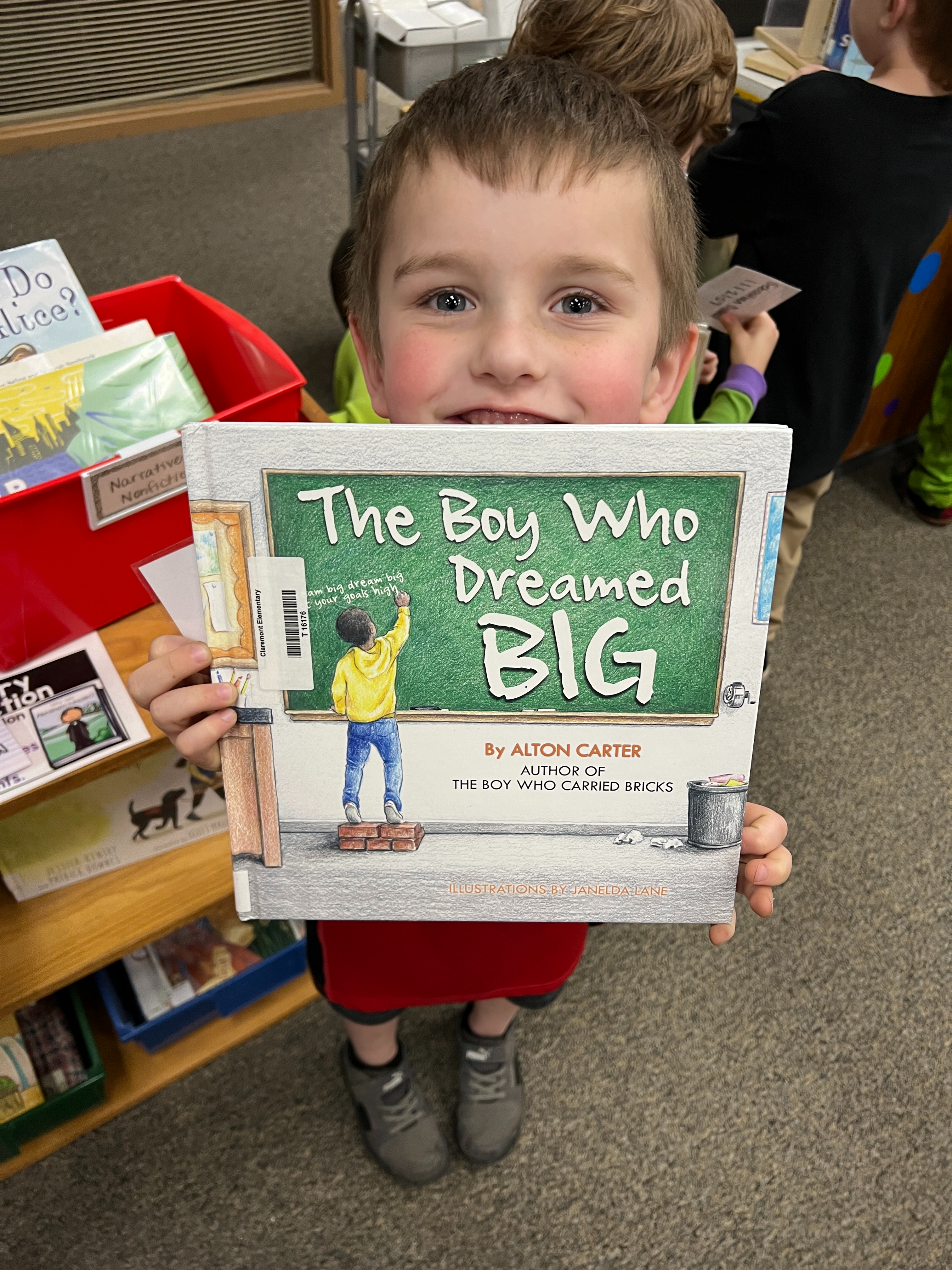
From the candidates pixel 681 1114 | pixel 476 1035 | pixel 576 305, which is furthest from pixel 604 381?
pixel 681 1114

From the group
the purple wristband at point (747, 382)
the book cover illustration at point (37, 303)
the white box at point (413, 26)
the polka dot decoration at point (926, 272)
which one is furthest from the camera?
Result: the polka dot decoration at point (926, 272)

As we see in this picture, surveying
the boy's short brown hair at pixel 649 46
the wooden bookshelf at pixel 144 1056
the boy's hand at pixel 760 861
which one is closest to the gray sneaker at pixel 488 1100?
the wooden bookshelf at pixel 144 1056

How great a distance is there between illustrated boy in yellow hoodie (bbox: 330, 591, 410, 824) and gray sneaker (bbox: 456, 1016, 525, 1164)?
759 millimetres

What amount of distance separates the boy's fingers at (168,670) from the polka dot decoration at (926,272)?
1687 millimetres

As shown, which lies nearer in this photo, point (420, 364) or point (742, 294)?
point (420, 364)

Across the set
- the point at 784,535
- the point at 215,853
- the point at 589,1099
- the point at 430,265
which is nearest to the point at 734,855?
the point at 430,265

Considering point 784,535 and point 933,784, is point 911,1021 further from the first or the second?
point 784,535

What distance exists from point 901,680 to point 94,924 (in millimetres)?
1521

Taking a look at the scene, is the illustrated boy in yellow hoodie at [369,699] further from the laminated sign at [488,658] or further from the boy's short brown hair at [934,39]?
the boy's short brown hair at [934,39]

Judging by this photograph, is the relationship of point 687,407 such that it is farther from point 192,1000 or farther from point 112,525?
point 192,1000

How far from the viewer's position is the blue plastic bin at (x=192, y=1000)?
1270 mm

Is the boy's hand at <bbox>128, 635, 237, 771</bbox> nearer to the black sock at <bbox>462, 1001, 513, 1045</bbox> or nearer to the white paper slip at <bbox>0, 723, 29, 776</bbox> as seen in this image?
the white paper slip at <bbox>0, 723, 29, 776</bbox>

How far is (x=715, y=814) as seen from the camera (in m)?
0.66

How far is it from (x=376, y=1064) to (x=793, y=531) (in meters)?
1.11
